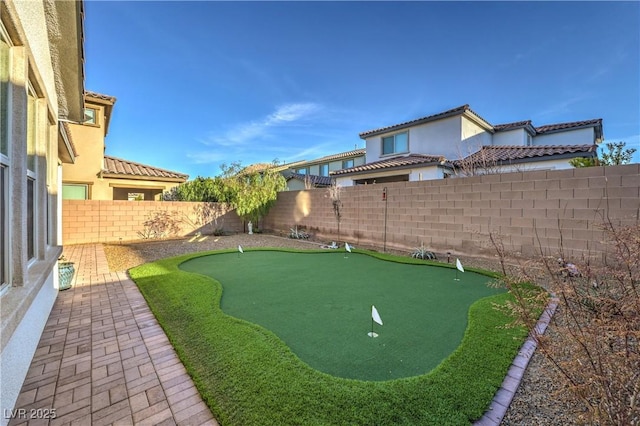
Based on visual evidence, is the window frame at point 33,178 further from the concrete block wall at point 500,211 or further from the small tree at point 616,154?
the small tree at point 616,154

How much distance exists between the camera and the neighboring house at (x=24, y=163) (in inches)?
85.7

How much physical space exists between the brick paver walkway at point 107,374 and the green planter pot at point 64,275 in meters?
0.83

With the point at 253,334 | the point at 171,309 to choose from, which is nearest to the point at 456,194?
the point at 253,334

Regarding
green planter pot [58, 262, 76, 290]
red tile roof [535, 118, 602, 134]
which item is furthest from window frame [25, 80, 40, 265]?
red tile roof [535, 118, 602, 134]

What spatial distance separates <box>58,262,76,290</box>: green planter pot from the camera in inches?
207

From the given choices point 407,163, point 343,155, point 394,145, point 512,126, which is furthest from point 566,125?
point 343,155

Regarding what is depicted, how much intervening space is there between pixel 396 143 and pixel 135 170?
15.8 m

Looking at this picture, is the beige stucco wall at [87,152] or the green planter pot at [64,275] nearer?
the green planter pot at [64,275]

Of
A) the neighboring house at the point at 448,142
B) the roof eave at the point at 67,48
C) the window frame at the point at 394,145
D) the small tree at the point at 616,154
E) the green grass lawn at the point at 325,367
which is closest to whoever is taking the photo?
the green grass lawn at the point at 325,367

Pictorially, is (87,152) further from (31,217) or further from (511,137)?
(511,137)

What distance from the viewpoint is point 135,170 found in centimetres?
1531

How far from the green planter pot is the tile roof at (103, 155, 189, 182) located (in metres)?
10.9

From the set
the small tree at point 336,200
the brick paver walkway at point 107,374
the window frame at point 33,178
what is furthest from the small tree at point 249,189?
the window frame at point 33,178

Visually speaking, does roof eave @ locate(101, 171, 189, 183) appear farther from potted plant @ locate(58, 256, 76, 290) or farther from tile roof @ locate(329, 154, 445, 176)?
potted plant @ locate(58, 256, 76, 290)
